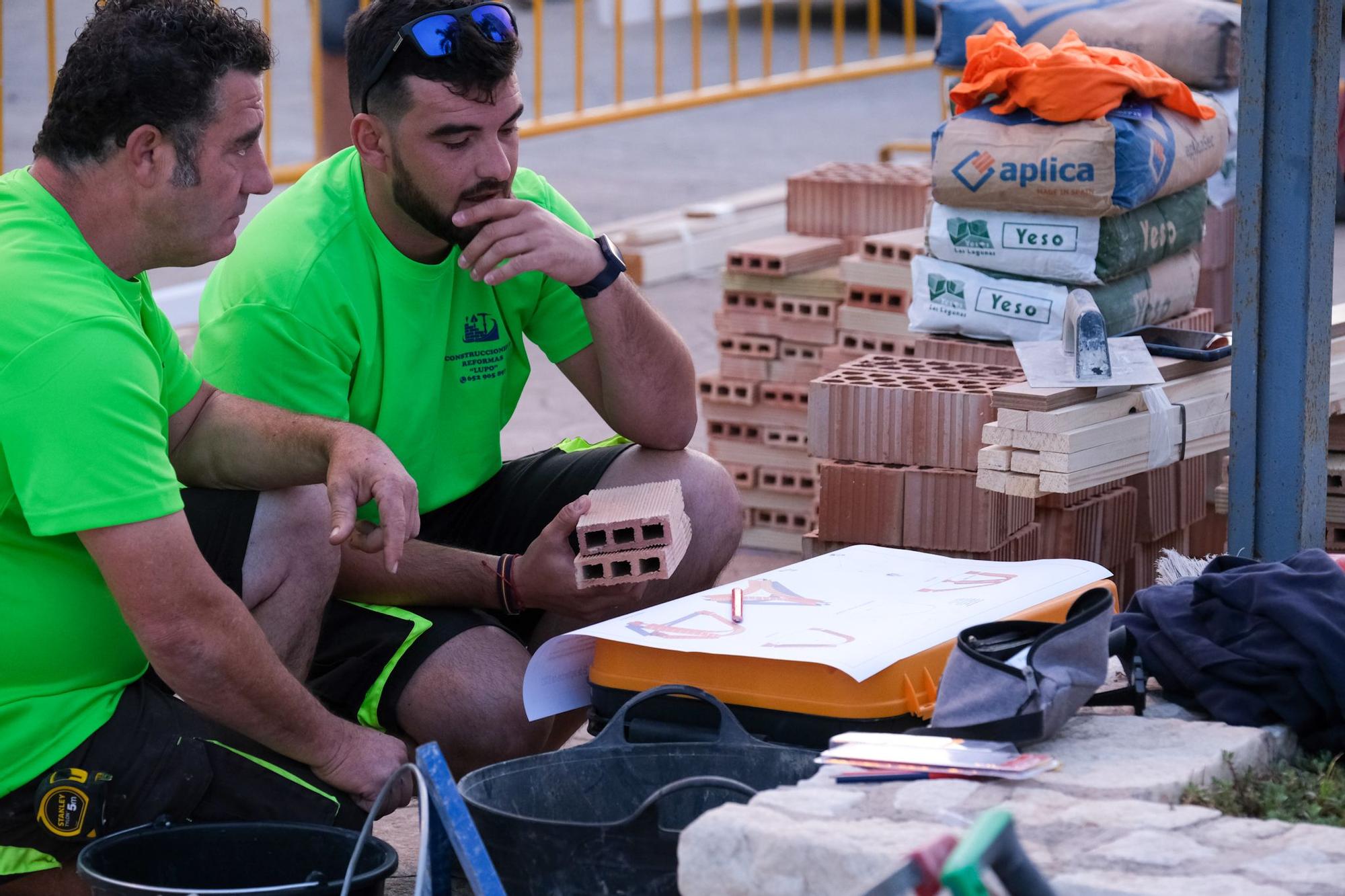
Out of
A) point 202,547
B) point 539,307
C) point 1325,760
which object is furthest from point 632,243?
point 1325,760

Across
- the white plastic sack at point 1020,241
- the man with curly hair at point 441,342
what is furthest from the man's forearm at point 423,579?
the white plastic sack at point 1020,241

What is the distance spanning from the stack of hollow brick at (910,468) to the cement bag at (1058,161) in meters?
0.44

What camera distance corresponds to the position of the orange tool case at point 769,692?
2.58m

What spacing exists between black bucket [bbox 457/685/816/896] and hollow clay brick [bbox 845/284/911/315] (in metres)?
2.35

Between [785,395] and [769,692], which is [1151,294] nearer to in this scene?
[785,395]

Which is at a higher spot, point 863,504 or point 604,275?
point 604,275

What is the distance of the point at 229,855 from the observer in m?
2.65

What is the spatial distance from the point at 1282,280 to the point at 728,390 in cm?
218

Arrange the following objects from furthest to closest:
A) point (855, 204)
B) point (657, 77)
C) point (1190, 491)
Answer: point (657, 77)
point (855, 204)
point (1190, 491)

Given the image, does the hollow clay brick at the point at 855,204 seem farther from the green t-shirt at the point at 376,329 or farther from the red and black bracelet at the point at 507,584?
the red and black bracelet at the point at 507,584

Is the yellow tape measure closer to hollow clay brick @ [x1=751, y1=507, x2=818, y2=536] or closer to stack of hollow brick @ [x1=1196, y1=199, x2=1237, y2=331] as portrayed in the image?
hollow clay brick @ [x1=751, y1=507, x2=818, y2=536]

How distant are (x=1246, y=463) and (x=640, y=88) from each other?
10560mm

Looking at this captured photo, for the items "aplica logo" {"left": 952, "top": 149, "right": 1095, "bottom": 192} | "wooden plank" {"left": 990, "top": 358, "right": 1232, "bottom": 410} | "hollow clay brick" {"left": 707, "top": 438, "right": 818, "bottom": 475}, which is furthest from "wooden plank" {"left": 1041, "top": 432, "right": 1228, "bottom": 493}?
"hollow clay brick" {"left": 707, "top": 438, "right": 818, "bottom": 475}

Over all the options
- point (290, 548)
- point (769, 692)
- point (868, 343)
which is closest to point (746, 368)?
point (868, 343)
